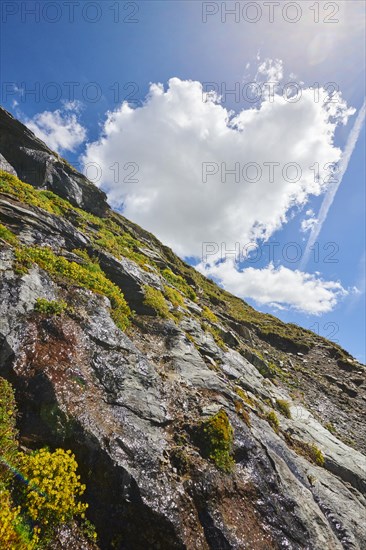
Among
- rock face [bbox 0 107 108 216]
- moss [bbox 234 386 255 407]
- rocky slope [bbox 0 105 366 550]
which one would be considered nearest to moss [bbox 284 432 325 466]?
rocky slope [bbox 0 105 366 550]

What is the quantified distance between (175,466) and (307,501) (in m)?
5.47

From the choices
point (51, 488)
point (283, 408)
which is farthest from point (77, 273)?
point (283, 408)

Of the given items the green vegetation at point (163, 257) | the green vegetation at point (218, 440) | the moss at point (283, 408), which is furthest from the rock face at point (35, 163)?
the moss at point (283, 408)

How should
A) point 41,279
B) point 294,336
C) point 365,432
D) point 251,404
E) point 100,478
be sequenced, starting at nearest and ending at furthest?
point 100,478, point 41,279, point 251,404, point 365,432, point 294,336

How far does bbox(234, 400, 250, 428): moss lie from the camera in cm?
1311

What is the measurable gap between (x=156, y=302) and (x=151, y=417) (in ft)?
31.5

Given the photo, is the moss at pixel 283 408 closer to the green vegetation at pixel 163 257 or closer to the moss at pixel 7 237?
the green vegetation at pixel 163 257

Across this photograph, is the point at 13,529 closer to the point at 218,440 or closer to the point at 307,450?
the point at 218,440

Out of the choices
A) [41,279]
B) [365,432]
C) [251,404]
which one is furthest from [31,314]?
[365,432]

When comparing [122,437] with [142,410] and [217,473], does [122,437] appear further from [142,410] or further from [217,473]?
Answer: [217,473]

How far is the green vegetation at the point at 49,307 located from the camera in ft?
40.0

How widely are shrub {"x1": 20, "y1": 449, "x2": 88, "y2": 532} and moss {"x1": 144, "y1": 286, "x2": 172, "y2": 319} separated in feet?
37.4

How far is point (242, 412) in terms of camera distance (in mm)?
13500

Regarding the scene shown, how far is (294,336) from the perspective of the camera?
4188cm
